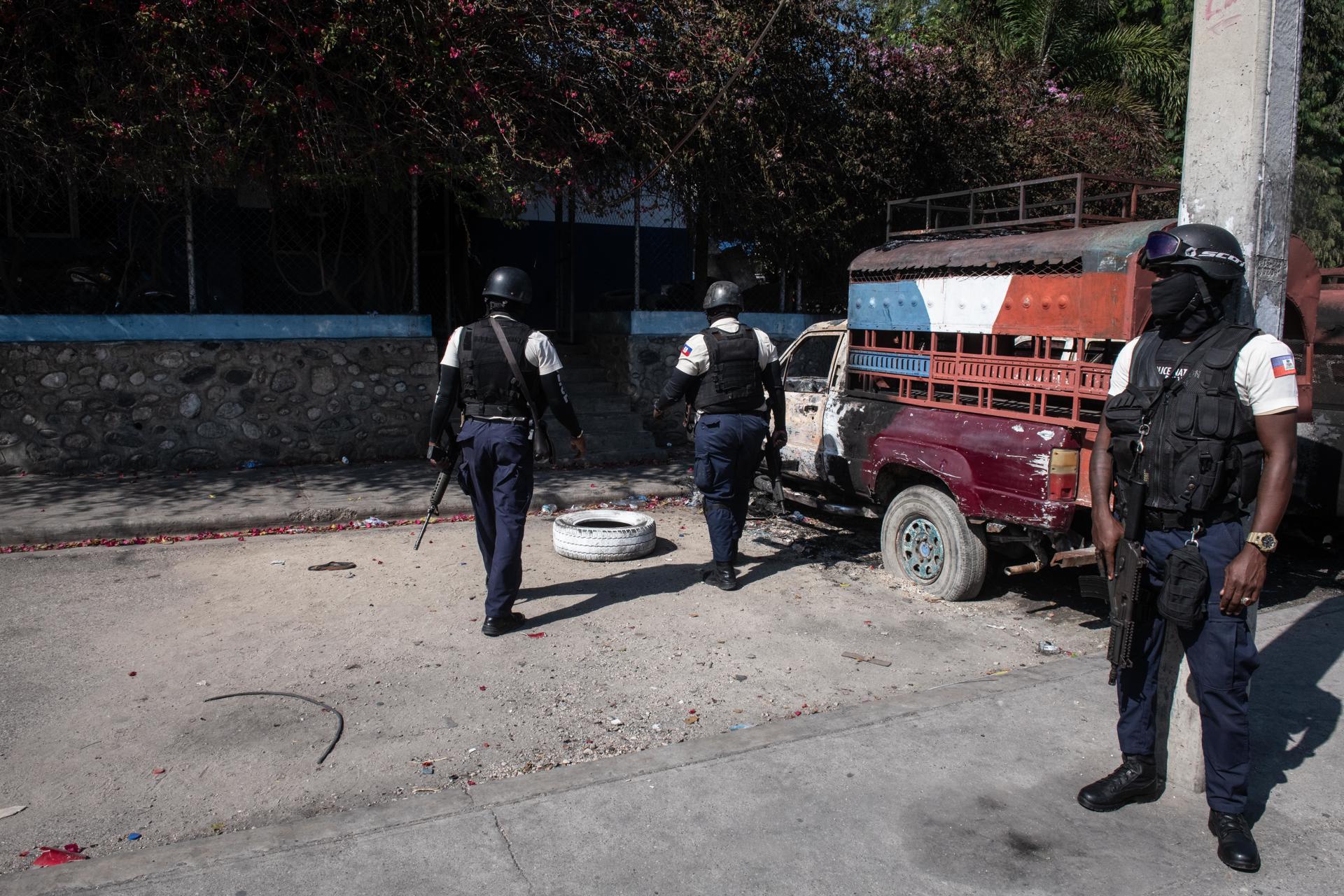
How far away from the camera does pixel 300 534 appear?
7746 mm

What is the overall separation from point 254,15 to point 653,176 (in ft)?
13.4

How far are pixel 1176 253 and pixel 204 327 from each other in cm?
883

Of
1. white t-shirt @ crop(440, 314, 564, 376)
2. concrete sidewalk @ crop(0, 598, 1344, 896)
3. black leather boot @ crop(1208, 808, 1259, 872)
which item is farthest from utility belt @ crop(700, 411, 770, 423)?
black leather boot @ crop(1208, 808, 1259, 872)

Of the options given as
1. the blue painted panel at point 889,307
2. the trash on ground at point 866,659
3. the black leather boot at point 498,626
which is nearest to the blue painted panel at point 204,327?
the blue painted panel at point 889,307

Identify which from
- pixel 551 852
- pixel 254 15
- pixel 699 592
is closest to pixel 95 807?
pixel 551 852

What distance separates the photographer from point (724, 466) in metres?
6.26

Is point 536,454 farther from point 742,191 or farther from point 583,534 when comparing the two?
point 742,191

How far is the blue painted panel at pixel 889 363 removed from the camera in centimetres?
646

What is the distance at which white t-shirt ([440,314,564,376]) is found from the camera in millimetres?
5445

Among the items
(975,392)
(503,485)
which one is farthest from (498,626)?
(975,392)

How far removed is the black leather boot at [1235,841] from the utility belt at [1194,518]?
98 centimetres

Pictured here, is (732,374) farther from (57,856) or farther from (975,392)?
(57,856)

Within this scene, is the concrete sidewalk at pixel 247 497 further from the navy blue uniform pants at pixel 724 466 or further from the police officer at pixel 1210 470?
the police officer at pixel 1210 470

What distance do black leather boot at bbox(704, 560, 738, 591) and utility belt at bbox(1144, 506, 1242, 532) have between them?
10.7ft
